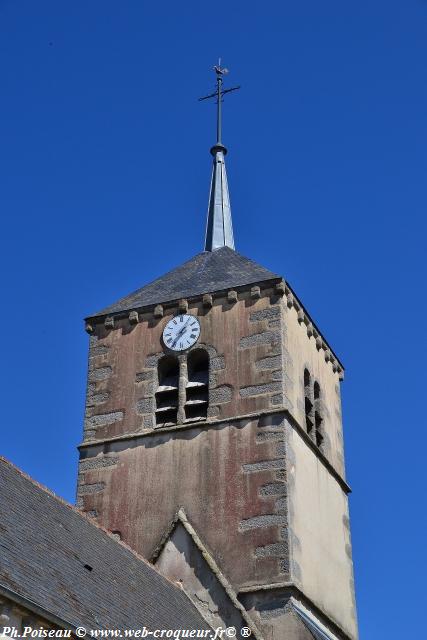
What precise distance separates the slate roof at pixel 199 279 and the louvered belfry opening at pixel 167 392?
120cm

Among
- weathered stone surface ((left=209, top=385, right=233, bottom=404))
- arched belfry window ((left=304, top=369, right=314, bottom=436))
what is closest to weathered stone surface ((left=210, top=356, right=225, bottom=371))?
weathered stone surface ((left=209, top=385, right=233, bottom=404))

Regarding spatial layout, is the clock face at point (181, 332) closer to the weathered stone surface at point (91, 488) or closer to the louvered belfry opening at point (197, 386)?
the louvered belfry opening at point (197, 386)

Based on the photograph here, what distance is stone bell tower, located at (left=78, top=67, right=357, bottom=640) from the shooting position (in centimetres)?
1677

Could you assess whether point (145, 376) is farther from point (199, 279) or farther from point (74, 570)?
point (74, 570)

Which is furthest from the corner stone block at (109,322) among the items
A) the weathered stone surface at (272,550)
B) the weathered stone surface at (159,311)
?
the weathered stone surface at (272,550)

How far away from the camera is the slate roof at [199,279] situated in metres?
19.7

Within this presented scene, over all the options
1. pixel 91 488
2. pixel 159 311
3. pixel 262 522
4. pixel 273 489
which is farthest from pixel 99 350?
pixel 262 522

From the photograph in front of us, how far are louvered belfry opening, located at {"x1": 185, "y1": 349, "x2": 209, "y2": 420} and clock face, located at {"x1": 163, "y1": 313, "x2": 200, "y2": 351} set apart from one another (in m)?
0.23

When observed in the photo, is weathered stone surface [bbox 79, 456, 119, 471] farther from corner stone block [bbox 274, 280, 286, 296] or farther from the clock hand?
corner stone block [bbox 274, 280, 286, 296]

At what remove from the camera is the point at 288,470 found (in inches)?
685

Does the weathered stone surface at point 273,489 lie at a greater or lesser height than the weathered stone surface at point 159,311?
lesser

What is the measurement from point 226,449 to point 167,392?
172 cm

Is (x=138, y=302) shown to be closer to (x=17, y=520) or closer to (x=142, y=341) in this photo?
(x=142, y=341)

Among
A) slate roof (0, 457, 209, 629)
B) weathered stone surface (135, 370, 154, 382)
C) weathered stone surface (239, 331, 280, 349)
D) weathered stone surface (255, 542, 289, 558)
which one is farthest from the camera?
weathered stone surface (135, 370, 154, 382)
